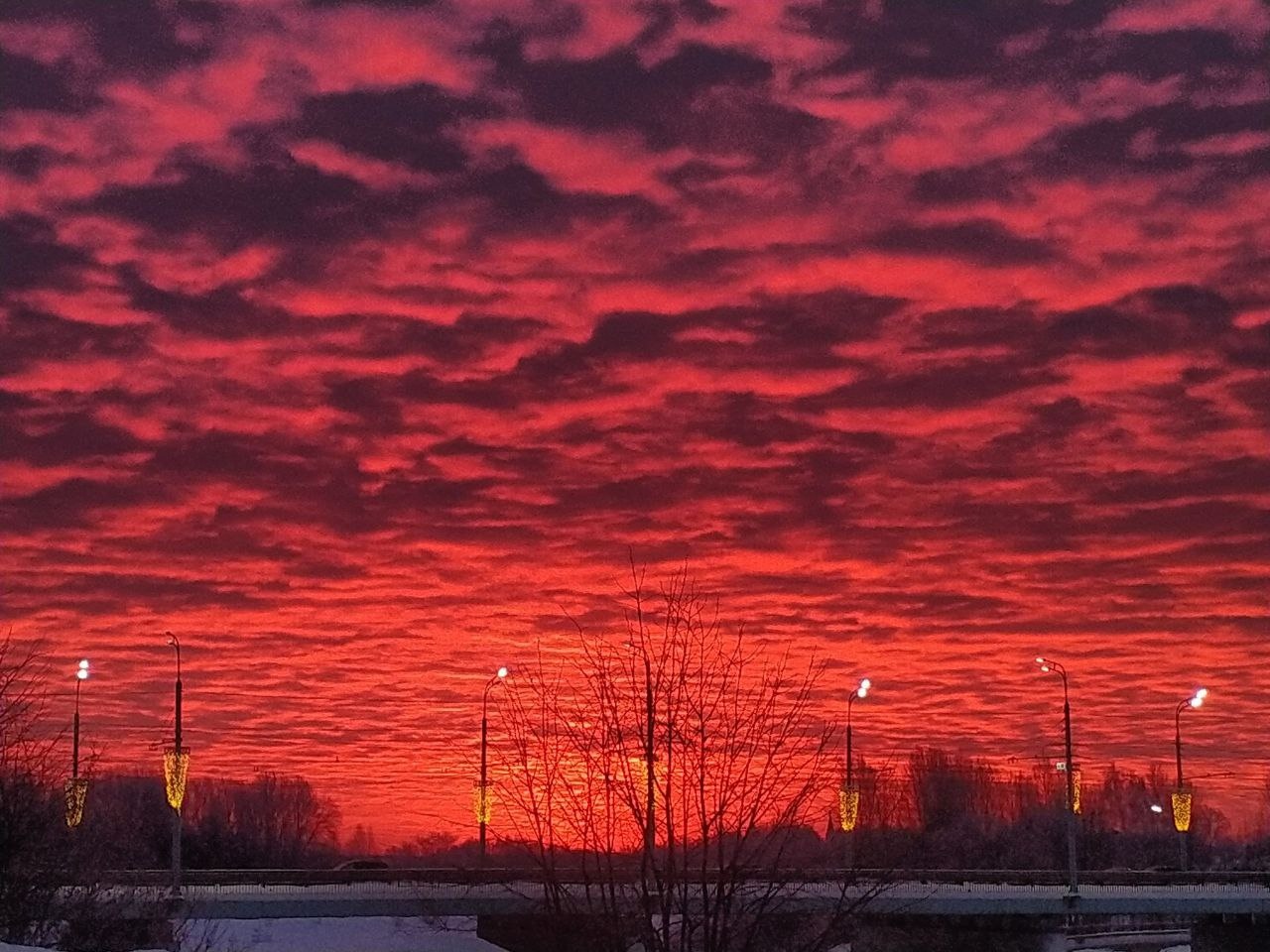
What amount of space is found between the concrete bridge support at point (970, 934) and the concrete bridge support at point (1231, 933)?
6.49 m

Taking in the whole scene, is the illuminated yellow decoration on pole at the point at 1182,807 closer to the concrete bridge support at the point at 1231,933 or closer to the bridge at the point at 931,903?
the bridge at the point at 931,903

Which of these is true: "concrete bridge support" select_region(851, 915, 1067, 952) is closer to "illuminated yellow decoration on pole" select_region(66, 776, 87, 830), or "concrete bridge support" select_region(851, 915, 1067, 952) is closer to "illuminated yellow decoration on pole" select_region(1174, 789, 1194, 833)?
"illuminated yellow decoration on pole" select_region(1174, 789, 1194, 833)

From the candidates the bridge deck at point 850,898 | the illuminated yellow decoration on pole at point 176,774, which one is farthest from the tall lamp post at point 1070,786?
the illuminated yellow decoration on pole at point 176,774

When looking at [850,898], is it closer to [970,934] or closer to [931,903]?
[931,903]

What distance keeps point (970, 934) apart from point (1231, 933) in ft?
39.6

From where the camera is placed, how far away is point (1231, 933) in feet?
250

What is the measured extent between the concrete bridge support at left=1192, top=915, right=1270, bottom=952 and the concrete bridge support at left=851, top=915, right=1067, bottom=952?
649 centimetres

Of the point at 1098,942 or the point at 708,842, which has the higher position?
the point at 708,842

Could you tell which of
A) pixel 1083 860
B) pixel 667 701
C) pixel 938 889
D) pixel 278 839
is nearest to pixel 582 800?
pixel 667 701

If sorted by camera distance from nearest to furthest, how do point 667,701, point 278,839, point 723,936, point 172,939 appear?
1. point 723,936
2. point 667,701
3. point 172,939
4. point 278,839

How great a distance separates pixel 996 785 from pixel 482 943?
342 feet

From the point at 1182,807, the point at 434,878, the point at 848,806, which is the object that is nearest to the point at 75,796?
the point at 434,878

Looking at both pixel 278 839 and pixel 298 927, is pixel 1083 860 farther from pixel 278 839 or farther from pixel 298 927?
pixel 298 927

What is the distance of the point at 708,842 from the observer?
478 inches
